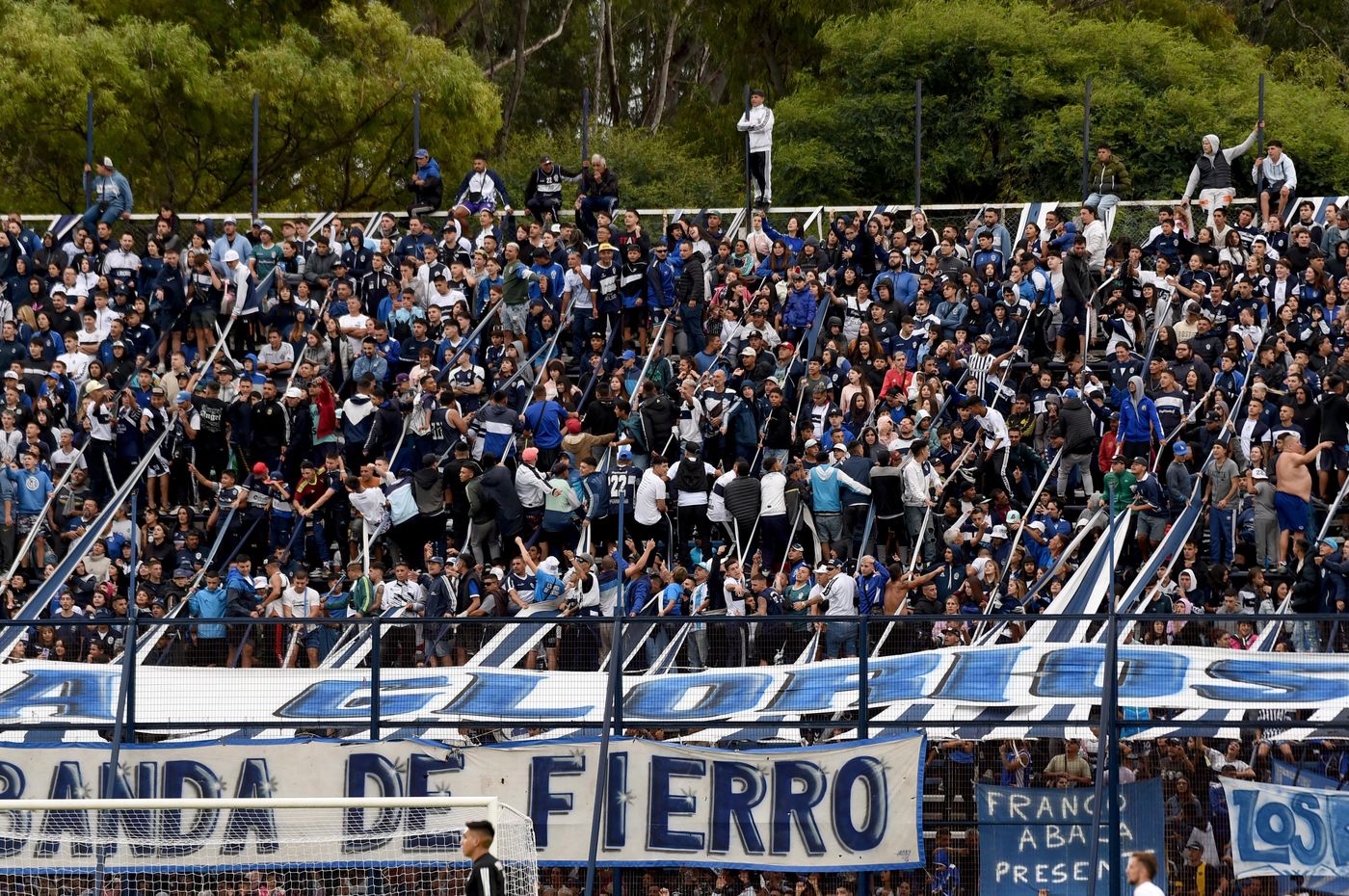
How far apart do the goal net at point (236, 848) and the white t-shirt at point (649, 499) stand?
313 inches

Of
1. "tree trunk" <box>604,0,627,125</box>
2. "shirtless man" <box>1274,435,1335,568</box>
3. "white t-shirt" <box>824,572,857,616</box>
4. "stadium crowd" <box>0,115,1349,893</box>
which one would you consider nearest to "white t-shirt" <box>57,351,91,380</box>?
"stadium crowd" <box>0,115,1349,893</box>

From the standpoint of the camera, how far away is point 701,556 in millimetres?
22766

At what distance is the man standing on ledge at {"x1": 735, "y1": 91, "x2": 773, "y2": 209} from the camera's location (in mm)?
29766

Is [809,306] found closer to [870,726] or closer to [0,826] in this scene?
[870,726]

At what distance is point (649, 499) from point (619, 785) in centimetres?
757

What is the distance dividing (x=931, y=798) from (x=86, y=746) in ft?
21.8

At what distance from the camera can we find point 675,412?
79.4 feet

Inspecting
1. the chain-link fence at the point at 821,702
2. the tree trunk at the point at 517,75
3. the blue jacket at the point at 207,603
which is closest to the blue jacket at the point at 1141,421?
the chain-link fence at the point at 821,702

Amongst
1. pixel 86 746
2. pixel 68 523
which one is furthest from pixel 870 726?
pixel 68 523

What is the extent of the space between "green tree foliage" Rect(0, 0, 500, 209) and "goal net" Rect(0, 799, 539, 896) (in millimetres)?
27716

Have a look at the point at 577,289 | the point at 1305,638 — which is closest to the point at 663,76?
the point at 577,289

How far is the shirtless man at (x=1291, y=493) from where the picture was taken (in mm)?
21281

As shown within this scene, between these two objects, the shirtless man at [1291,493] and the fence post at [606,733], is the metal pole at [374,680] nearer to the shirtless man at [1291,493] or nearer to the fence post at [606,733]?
the fence post at [606,733]

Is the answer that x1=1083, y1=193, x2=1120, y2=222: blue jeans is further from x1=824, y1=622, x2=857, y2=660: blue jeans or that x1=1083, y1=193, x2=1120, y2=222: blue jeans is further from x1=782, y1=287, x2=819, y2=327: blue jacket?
x1=824, y1=622, x2=857, y2=660: blue jeans
